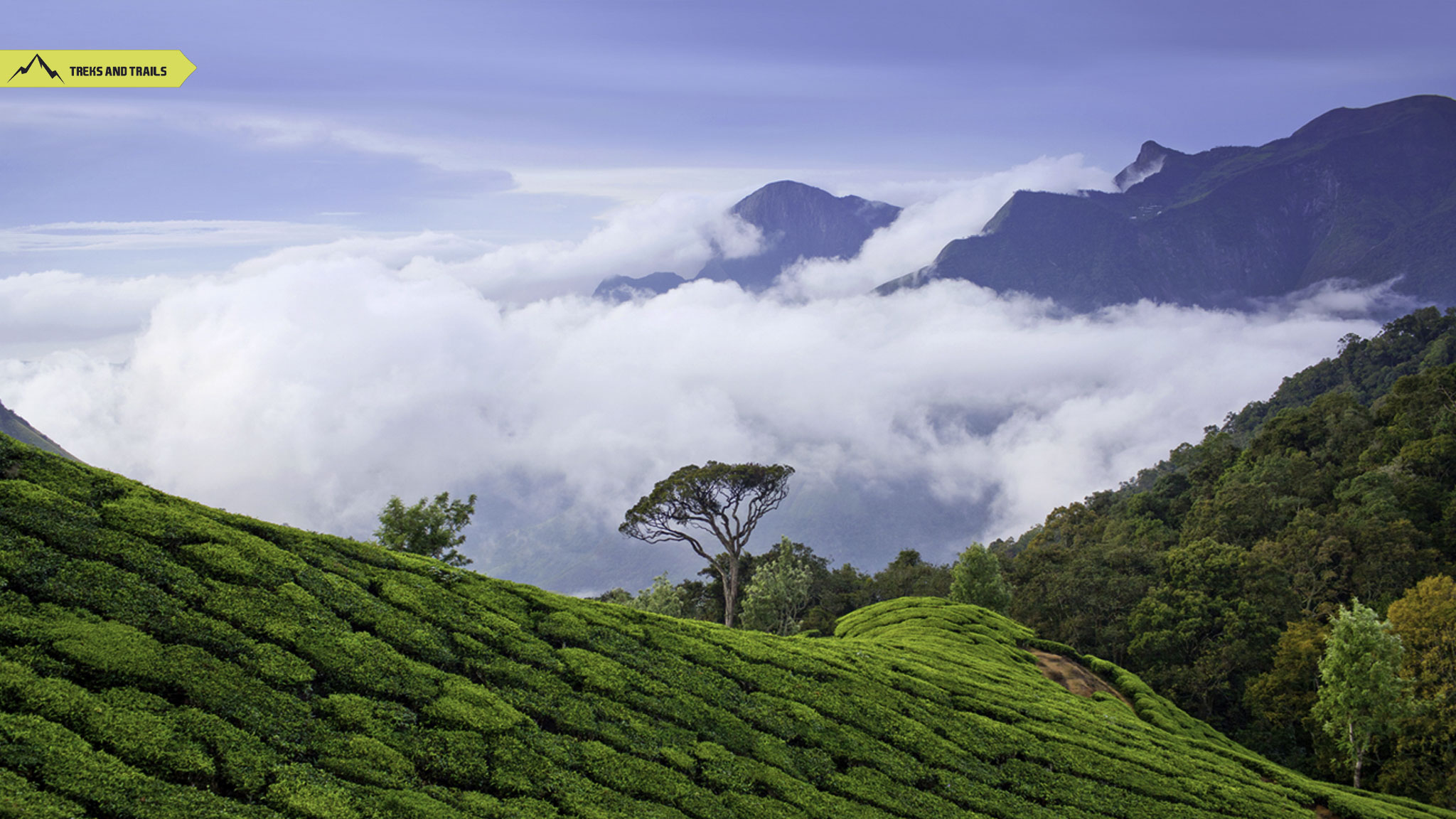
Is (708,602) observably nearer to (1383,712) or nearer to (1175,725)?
(1175,725)

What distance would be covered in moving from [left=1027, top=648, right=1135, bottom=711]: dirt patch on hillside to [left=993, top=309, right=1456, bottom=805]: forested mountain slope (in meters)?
13.3

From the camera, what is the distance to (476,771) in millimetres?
16969

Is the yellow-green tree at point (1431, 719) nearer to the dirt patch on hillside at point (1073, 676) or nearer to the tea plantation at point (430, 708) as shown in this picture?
the tea plantation at point (430, 708)

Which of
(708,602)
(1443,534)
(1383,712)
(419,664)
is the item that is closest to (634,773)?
(419,664)

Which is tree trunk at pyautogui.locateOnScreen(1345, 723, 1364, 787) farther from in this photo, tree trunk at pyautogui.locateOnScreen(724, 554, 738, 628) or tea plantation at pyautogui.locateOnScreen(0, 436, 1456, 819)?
tree trunk at pyautogui.locateOnScreen(724, 554, 738, 628)

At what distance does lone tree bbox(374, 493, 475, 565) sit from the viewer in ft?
154

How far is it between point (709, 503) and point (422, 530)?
81.2 ft

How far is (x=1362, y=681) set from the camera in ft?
127

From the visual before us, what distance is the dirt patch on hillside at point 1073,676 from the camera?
142ft

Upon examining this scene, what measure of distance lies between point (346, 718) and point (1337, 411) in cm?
11585

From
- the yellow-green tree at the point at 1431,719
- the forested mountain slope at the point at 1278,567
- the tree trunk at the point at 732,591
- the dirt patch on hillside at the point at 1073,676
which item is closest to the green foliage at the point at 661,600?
the tree trunk at the point at 732,591

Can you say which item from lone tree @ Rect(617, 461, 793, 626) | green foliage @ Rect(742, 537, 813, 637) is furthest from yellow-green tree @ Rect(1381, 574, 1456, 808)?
lone tree @ Rect(617, 461, 793, 626)

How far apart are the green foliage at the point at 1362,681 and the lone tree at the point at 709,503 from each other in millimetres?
36247

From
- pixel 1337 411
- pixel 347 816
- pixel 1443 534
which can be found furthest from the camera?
pixel 1337 411
